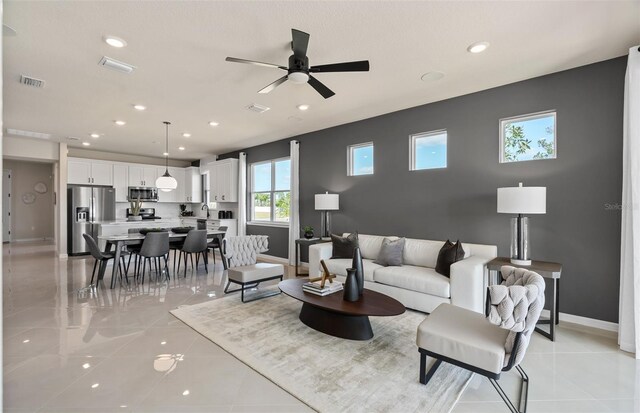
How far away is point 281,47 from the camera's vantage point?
9.66ft

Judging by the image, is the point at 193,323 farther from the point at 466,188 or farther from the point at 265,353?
the point at 466,188

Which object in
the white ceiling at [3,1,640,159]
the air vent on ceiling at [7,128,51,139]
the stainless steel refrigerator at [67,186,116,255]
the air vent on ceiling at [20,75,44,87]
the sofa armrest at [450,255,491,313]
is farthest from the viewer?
the stainless steel refrigerator at [67,186,116,255]

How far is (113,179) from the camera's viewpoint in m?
8.28

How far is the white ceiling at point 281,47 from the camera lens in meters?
2.41

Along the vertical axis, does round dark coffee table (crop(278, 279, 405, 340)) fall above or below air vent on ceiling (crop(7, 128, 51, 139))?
below

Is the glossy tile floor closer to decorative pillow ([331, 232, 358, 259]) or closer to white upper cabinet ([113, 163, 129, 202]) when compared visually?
decorative pillow ([331, 232, 358, 259])

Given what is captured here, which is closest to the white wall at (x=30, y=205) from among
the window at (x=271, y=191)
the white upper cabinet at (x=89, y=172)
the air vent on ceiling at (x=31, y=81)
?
the white upper cabinet at (x=89, y=172)

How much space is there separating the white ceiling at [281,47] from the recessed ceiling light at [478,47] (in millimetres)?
75

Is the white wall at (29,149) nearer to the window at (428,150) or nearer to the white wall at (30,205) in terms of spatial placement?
the white wall at (30,205)

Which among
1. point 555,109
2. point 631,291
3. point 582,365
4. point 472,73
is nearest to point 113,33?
point 472,73

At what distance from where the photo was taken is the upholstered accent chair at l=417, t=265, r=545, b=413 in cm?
192

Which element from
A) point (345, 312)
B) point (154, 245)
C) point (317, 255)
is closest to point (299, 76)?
point (345, 312)

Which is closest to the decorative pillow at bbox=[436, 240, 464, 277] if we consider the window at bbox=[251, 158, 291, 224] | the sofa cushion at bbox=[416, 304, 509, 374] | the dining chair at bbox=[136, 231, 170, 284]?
the sofa cushion at bbox=[416, 304, 509, 374]

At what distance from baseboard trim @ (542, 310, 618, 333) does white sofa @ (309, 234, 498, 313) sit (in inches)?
36.5
